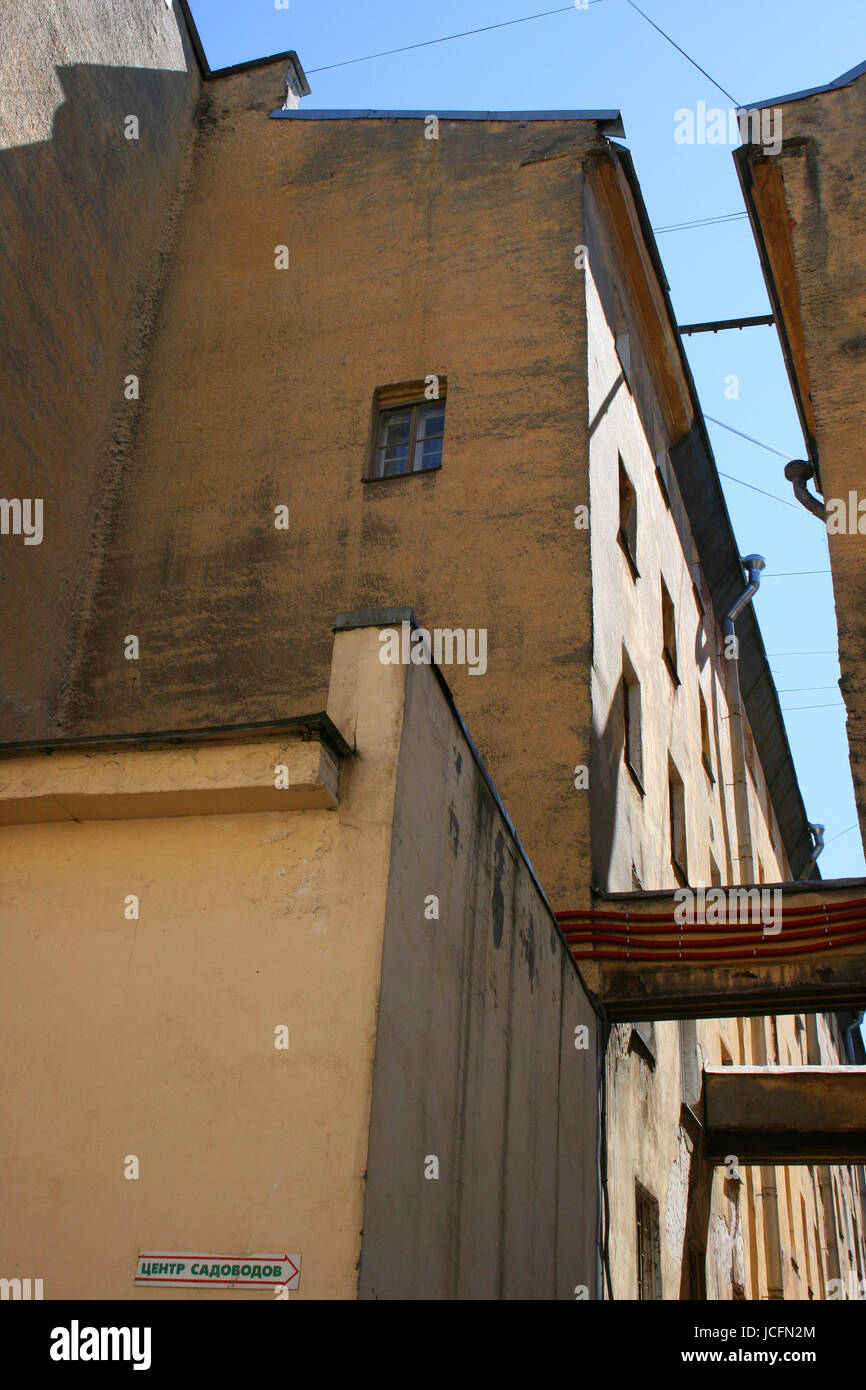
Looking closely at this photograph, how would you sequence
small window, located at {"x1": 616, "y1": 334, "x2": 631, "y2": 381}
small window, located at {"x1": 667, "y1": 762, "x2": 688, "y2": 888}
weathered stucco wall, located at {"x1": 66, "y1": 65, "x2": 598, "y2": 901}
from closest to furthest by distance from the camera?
weathered stucco wall, located at {"x1": 66, "y1": 65, "x2": 598, "y2": 901}
small window, located at {"x1": 616, "y1": 334, "x2": 631, "y2": 381}
small window, located at {"x1": 667, "y1": 762, "x2": 688, "y2": 888}

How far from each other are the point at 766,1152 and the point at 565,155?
39.5ft

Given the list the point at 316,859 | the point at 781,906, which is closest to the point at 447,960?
the point at 316,859

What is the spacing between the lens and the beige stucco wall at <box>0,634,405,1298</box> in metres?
5.59

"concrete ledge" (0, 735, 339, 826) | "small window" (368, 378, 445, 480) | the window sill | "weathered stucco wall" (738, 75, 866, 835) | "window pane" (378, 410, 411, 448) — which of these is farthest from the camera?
"window pane" (378, 410, 411, 448)

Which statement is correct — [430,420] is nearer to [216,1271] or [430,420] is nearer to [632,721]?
[632,721]

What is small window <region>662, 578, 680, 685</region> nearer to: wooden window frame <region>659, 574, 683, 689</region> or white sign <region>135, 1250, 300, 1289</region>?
wooden window frame <region>659, 574, 683, 689</region>

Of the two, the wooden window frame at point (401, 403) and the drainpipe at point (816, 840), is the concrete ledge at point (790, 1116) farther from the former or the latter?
the drainpipe at point (816, 840)

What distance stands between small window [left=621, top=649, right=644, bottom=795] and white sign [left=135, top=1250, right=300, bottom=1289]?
31.2ft

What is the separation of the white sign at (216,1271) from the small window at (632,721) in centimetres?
951

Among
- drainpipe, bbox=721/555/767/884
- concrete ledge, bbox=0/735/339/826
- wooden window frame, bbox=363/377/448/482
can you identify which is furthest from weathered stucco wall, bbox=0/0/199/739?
drainpipe, bbox=721/555/767/884

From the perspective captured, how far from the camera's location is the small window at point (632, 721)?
47.7 ft

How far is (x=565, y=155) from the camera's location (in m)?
16.0

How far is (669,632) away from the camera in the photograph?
18234 mm

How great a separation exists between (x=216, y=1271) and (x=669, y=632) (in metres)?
13.8
